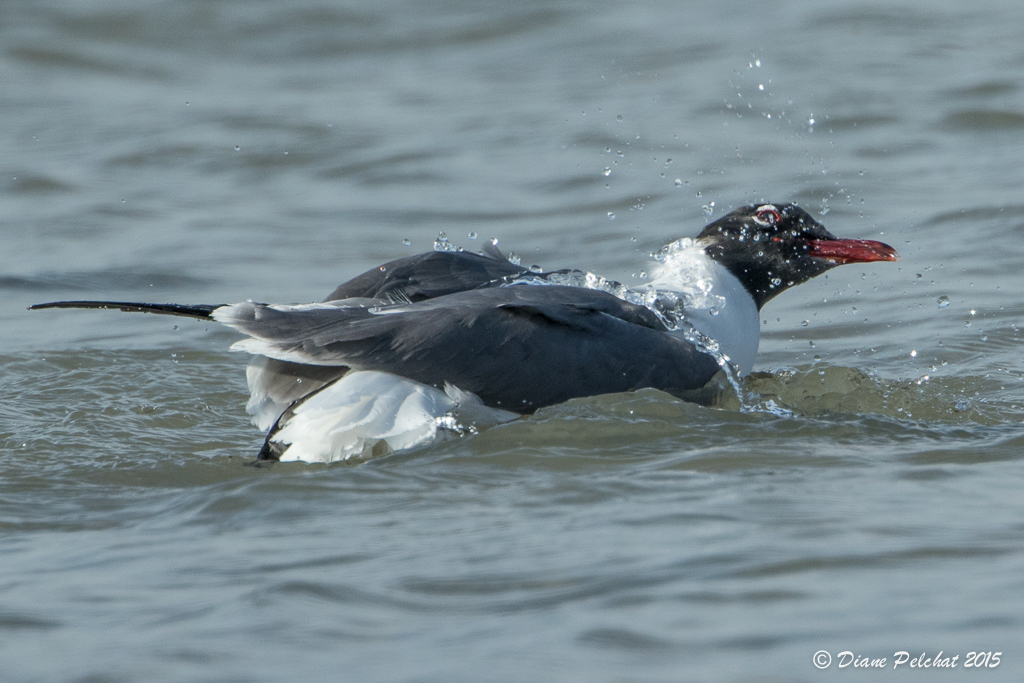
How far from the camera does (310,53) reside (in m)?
12.4

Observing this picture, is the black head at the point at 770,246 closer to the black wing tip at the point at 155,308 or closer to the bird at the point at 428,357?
the bird at the point at 428,357

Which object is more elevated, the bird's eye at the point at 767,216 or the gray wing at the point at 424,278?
the bird's eye at the point at 767,216

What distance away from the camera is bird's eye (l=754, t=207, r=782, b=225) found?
557 cm

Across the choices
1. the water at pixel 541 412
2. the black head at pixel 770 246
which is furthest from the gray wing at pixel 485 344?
the black head at pixel 770 246

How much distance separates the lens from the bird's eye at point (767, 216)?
18.3ft

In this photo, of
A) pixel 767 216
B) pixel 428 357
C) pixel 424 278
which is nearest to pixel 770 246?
pixel 767 216

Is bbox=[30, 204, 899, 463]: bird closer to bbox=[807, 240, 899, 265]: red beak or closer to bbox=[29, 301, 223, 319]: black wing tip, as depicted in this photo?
bbox=[29, 301, 223, 319]: black wing tip

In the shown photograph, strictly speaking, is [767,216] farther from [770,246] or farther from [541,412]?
[541,412]

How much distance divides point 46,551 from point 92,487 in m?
0.61

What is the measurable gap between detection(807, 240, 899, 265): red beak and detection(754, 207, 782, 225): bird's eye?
6.9 inches

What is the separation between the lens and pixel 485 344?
4.38m

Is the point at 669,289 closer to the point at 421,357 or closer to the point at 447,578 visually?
the point at 421,357

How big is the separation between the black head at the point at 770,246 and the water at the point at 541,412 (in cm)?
49

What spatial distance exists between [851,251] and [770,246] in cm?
34
